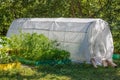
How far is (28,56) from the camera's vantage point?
10617mm

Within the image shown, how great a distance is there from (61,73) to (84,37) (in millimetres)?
3003

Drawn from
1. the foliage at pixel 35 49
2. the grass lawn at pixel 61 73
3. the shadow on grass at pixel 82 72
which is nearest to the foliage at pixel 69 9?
the foliage at pixel 35 49

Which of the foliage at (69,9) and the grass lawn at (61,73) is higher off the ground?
the foliage at (69,9)

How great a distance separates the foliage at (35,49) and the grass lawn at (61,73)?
0.75 metres

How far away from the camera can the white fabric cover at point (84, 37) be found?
36.2ft

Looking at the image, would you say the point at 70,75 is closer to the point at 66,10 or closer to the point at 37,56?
the point at 37,56

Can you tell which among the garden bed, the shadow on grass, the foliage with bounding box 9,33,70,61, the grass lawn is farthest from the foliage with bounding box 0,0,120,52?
the garden bed

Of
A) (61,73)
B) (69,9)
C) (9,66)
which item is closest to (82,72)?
(61,73)

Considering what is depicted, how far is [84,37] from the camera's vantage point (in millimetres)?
11242

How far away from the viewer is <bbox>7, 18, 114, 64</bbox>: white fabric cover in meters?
11.0

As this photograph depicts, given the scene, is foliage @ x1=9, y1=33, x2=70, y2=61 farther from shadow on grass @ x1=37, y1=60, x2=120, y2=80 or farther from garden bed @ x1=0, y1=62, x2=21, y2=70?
garden bed @ x1=0, y1=62, x2=21, y2=70

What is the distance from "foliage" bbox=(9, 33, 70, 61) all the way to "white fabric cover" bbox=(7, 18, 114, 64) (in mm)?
667

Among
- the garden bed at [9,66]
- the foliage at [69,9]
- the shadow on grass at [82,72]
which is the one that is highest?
the foliage at [69,9]

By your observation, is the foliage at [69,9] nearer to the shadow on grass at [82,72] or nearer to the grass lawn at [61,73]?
the shadow on grass at [82,72]
